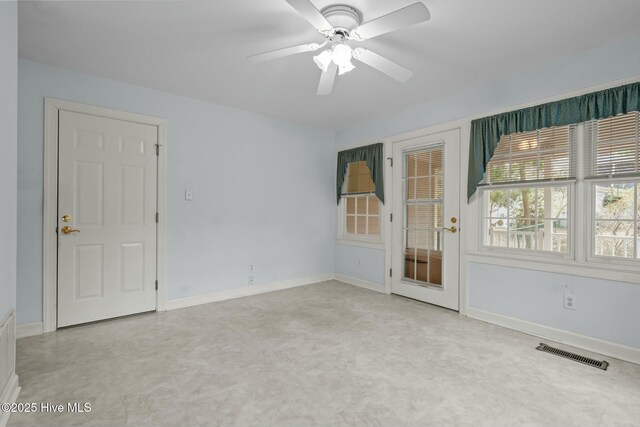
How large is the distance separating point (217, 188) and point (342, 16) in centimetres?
265

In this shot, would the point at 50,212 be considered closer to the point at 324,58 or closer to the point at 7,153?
the point at 7,153

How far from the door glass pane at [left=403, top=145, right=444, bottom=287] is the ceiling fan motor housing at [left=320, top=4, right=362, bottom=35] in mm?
2203

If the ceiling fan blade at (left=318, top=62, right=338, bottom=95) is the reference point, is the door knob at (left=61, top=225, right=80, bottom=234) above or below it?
below

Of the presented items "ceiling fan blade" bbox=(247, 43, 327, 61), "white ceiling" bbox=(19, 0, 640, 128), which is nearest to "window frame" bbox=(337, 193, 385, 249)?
"white ceiling" bbox=(19, 0, 640, 128)

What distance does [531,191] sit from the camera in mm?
3248

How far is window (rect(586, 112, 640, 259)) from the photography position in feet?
8.62

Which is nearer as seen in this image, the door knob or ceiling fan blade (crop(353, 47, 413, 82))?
ceiling fan blade (crop(353, 47, 413, 82))

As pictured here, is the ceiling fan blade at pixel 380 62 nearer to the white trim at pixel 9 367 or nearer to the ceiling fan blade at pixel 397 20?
the ceiling fan blade at pixel 397 20

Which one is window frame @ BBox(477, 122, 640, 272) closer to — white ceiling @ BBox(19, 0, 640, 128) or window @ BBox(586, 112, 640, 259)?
window @ BBox(586, 112, 640, 259)

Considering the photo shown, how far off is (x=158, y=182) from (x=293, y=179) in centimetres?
189

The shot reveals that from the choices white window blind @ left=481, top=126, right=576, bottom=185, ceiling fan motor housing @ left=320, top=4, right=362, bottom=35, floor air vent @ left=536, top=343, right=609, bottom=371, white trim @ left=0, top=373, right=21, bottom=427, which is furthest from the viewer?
white window blind @ left=481, top=126, right=576, bottom=185

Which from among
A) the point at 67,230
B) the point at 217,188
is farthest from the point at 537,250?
the point at 67,230

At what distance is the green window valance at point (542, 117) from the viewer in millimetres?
2600

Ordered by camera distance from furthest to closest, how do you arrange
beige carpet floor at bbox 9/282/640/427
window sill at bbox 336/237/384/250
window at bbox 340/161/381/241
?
window at bbox 340/161/381/241 → window sill at bbox 336/237/384/250 → beige carpet floor at bbox 9/282/640/427
